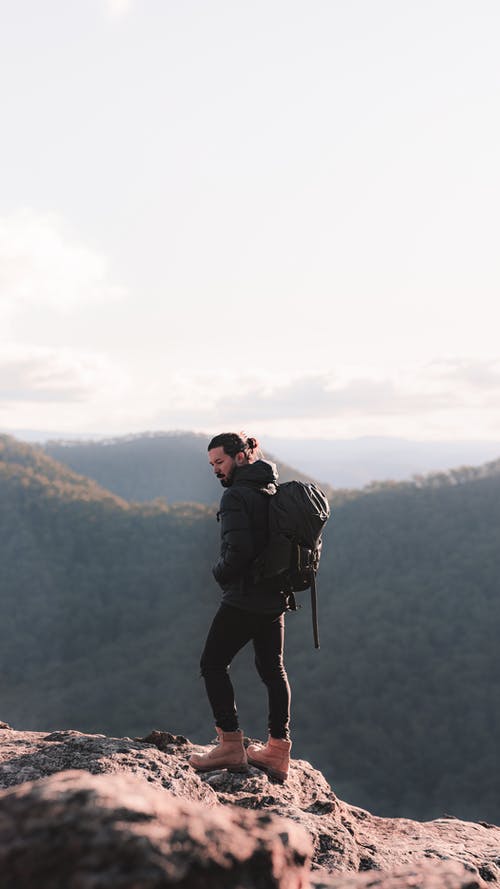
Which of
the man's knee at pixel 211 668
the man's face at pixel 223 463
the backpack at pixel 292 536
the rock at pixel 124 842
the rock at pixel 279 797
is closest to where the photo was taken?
the rock at pixel 124 842

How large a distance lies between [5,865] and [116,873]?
0.34 meters

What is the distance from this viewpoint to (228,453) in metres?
5.21

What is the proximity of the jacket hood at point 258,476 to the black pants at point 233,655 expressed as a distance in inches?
34.4

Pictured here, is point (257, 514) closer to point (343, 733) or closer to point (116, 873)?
point (116, 873)

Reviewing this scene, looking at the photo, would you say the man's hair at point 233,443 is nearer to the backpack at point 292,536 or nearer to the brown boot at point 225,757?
the backpack at point 292,536

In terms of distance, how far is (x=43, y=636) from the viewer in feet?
347

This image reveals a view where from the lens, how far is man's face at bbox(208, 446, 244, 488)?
5195 millimetres

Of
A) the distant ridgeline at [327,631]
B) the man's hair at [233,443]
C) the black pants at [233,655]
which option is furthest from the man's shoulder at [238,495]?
the distant ridgeline at [327,631]

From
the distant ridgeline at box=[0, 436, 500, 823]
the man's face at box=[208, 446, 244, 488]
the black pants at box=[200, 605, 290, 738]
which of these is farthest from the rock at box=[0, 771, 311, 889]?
the distant ridgeline at box=[0, 436, 500, 823]

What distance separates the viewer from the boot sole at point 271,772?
17.9 ft

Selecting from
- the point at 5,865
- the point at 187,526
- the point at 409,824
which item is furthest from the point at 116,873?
the point at 187,526

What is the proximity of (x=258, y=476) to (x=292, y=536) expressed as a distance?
471mm

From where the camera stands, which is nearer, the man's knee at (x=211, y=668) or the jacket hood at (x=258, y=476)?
the jacket hood at (x=258, y=476)

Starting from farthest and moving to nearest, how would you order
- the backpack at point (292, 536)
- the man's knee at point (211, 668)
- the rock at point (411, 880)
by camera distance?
1. the man's knee at point (211, 668)
2. the backpack at point (292, 536)
3. the rock at point (411, 880)
